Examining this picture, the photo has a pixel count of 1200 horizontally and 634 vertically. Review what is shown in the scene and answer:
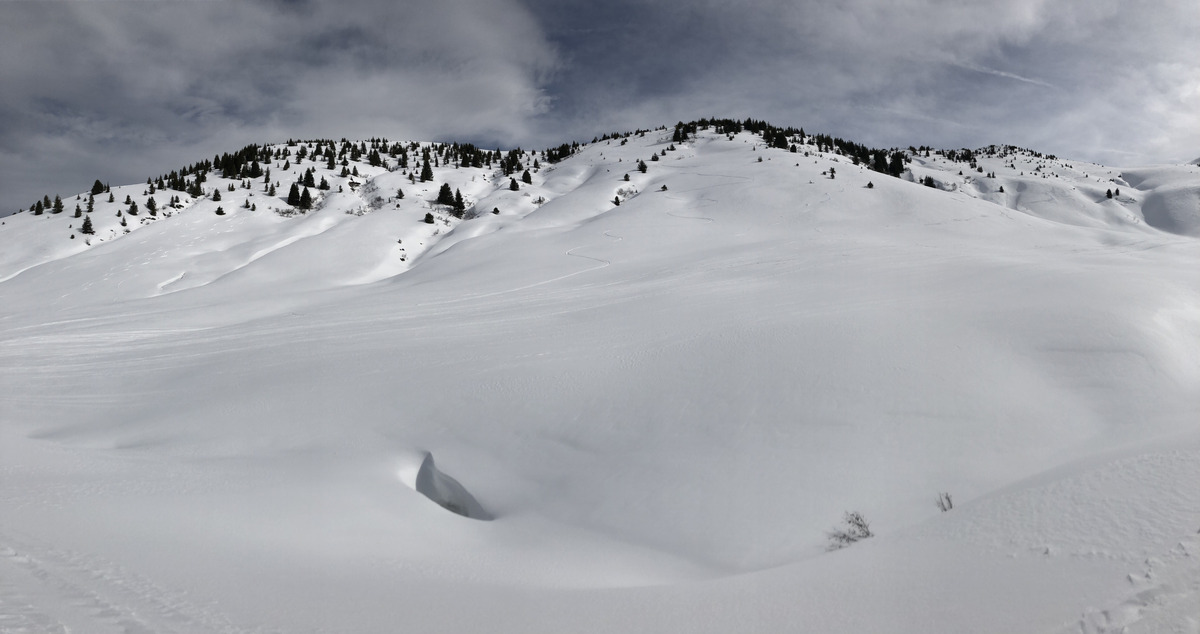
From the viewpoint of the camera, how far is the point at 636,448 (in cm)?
652

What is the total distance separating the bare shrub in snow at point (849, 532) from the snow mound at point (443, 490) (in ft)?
12.6

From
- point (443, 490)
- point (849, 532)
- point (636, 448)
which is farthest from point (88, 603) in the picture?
point (849, 532)

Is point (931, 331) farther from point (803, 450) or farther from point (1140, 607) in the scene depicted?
point (1140, 607)

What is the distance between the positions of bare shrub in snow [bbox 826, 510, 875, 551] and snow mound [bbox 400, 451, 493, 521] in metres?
3.84

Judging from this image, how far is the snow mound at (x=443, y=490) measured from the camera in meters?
6.09

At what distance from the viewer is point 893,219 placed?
847 inches

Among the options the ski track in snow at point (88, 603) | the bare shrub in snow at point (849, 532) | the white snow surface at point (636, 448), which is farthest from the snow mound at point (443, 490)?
the bare shrub in snow at point (849, 532)

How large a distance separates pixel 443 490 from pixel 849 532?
4.78 m

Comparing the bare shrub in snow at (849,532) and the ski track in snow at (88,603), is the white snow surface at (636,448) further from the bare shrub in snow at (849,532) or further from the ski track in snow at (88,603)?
the bare shrub in snow at (849,532)

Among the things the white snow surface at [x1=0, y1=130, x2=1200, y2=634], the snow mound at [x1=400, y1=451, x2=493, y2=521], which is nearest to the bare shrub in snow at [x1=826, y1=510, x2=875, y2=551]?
the white snow surface at [x1=0, y1=130, x2=1200, y2=634]

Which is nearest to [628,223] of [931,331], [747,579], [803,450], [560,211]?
[560,211]

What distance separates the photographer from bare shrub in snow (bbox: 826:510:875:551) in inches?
179

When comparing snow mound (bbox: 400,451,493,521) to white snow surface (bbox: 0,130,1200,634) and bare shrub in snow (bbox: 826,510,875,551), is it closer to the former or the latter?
white snow surface (bbox: 0,130,1200,634)

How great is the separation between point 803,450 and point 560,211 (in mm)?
25604
